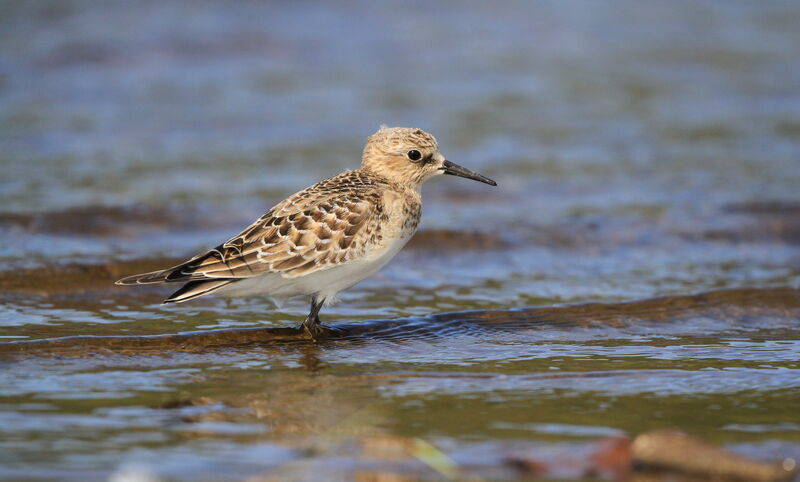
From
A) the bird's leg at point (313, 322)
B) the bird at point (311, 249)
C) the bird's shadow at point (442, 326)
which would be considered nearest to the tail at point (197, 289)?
the bird at point (311, 249)

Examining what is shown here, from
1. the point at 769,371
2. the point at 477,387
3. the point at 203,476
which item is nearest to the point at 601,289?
the point at 769,371

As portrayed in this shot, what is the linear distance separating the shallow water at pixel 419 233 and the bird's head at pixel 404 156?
1104mm

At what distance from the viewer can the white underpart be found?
7.32m

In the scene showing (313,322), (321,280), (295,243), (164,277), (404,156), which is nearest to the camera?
(164,277)

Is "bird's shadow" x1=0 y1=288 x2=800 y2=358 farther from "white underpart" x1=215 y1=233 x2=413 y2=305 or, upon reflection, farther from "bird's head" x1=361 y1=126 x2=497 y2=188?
"bird's head" x1=361 y1=126 x2=497 y2=188

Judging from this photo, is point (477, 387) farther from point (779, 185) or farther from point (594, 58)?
point (594, 58)

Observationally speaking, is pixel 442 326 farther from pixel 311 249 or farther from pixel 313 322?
pixel 311 249

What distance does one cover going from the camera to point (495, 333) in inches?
313

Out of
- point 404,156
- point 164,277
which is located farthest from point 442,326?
point 164,277

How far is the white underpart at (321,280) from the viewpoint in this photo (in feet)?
24.0

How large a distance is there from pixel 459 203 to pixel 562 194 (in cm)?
124

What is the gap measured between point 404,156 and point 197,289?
75.0 inches

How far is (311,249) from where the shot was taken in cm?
734

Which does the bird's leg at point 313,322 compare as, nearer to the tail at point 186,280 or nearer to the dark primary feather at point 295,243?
the dark primary feather at point 295,243
